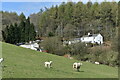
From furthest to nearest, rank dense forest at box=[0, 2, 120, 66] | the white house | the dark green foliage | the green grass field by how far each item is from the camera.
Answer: the white house < dense forest at box=[0, 2, 120, 66] < the dark green foliage < the green grass field

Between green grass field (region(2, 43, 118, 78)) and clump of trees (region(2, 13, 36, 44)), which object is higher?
clump of trees (region(2, 13, 36, 44))

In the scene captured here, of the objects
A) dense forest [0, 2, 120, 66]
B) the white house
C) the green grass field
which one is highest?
dense forest [0, 2, 120, 66]

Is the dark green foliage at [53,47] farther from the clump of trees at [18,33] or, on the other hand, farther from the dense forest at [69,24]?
the clump of trees at [18,33]

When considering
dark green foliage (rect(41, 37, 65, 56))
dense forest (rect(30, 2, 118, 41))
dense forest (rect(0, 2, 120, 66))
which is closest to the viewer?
dark green foliage (rect(41, 37, 65, 56))

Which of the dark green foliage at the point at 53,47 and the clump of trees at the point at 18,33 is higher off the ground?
the clump of trees at the point at 18,33

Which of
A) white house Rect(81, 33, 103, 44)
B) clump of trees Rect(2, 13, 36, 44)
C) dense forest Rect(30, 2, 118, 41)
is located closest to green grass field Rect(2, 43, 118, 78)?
clump of trees Rect(2, 13, 36, 44)

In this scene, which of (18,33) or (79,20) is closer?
(18,33)

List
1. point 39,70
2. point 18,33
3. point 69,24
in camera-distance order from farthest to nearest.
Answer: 1. point 69,24
2. point 18,33
3. point 39,70

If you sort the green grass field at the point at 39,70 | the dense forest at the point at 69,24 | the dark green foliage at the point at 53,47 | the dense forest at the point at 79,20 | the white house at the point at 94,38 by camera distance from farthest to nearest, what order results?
the dense forest at the point at 79,20
the white house at the point at 94,38
the dense forest at the point at 69,24
the dark green foliage at the point at 53,47
the green grass field at the point at 39,70

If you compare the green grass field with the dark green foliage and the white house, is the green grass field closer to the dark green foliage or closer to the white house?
the dark green foliage

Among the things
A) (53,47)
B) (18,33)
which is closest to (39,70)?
(53,47)

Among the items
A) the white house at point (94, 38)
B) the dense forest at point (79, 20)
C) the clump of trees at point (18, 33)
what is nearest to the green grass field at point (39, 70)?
the clump of trees at point (18, 33)

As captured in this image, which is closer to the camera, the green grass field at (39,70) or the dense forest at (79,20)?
the green grass field at (39,70)

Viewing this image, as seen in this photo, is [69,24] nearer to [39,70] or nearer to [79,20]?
[79,20]
